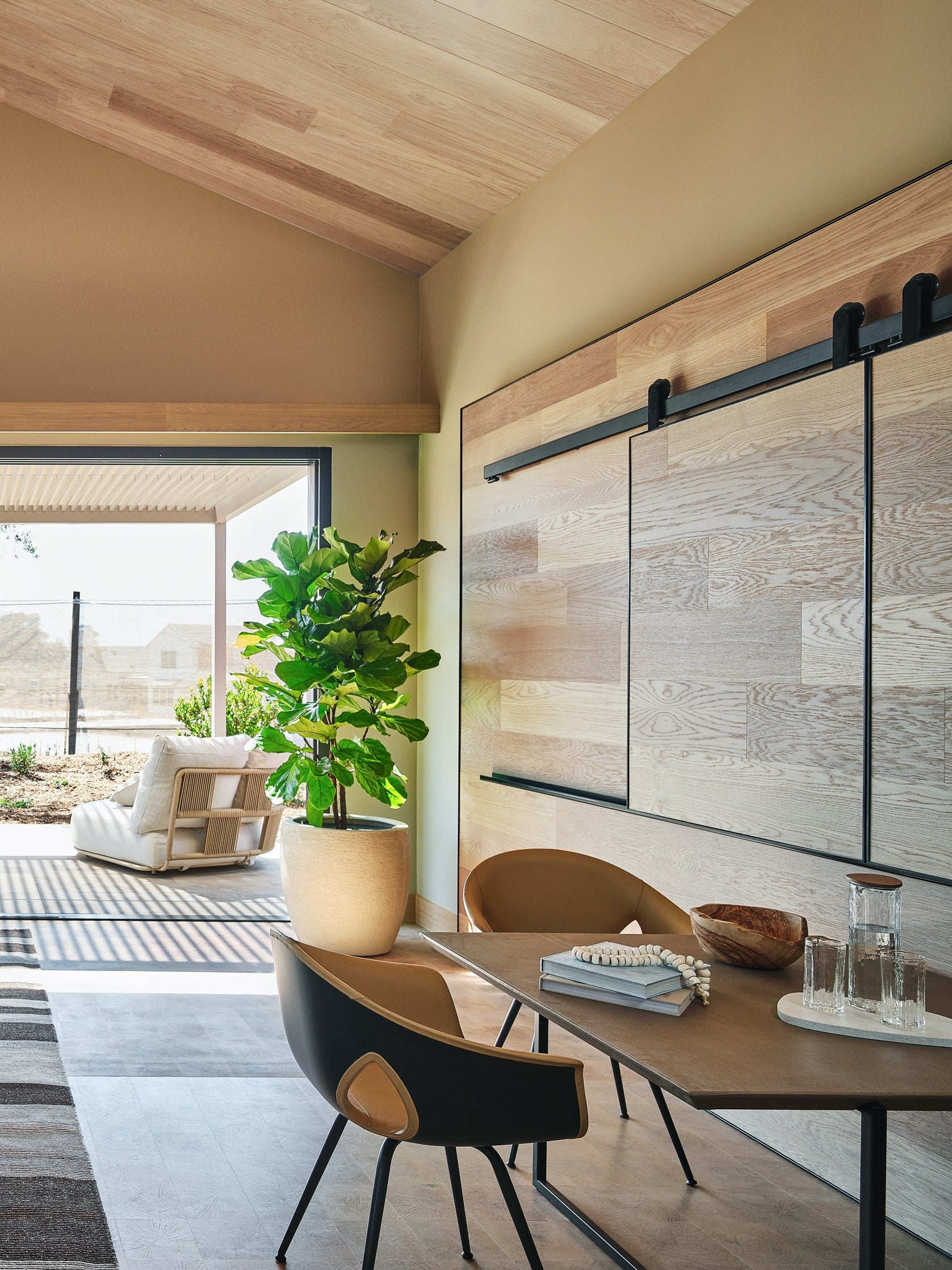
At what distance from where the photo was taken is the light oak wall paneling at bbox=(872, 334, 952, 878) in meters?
2.39

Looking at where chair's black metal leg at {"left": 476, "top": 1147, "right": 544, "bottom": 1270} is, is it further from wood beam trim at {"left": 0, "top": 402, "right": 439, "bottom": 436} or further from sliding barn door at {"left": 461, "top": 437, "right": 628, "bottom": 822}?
wood beam trim at {"left": 0, "top": 402, "right": 439, "bottom": 436}

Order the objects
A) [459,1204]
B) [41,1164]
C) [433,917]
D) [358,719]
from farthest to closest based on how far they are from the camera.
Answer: [433,917] < [358,719] < [41,1164] < [459,1204]

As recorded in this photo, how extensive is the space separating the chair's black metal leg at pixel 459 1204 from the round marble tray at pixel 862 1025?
811 mm

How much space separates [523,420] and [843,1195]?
A: 2.89 m

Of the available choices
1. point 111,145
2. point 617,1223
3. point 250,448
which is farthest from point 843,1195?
point 111,145

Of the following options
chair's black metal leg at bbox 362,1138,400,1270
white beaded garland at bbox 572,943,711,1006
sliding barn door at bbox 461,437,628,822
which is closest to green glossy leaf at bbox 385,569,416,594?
sliding barn door at bbox 461,437,628,822

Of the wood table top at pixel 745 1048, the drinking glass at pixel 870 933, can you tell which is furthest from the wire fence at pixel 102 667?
the drinking glass at pixel 870 933

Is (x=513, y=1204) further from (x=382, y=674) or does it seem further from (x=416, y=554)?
(x=416, y=554)

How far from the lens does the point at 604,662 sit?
383 centimetres

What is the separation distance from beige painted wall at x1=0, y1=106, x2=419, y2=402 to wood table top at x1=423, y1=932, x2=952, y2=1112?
404 centimetres

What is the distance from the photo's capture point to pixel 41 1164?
2756mm

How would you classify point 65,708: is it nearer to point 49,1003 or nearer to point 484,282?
point 49,1003

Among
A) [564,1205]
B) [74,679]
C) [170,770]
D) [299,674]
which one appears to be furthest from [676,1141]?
[74,679]

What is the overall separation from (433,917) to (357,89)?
3620 millimetres
